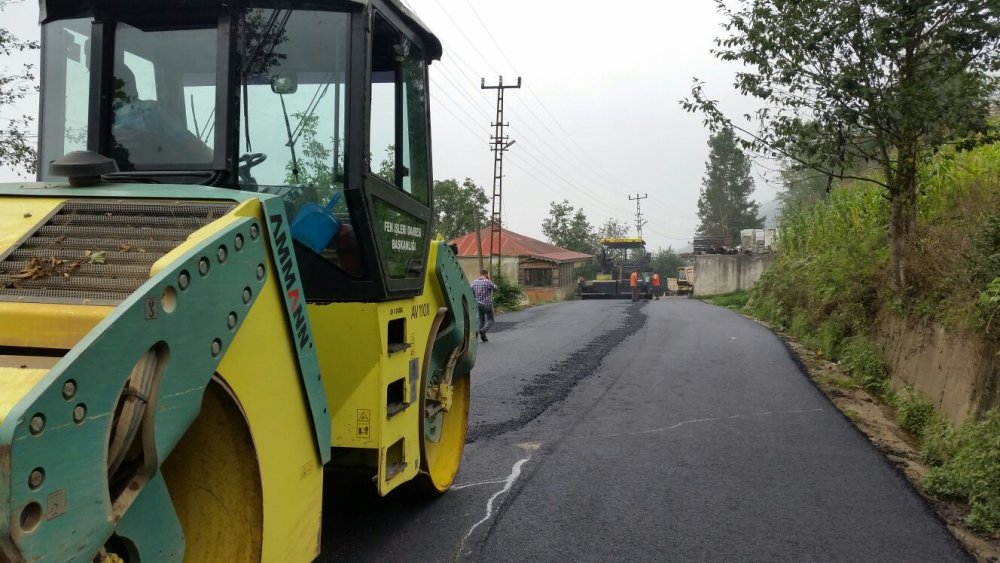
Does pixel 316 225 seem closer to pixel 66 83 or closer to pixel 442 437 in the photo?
pixel 66 83

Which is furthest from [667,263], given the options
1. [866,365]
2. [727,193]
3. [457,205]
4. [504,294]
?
[866,365]

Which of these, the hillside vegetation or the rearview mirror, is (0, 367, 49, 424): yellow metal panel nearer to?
the rearview mirror

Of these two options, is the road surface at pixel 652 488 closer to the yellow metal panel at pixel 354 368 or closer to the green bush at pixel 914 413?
the green bush at pixel 914 413

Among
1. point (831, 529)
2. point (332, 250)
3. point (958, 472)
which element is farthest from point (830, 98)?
point (332, 250)

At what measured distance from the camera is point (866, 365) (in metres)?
9.96

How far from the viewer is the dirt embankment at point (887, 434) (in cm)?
451

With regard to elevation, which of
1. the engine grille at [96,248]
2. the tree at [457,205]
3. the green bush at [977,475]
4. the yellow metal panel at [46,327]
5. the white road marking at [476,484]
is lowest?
the white road marking at [476,484]

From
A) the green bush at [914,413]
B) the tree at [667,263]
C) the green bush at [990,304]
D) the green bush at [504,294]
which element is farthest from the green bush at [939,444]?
the tree at [667,263]

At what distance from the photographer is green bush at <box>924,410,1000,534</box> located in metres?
4.72

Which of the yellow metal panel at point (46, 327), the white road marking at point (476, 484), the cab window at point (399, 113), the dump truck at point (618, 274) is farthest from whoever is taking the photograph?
the dump truck at point (618, 274)

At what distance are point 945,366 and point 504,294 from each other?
66.7 ft

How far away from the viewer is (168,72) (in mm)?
3361

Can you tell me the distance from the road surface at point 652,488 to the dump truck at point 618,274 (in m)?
29.7

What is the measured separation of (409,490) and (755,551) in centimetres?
210
